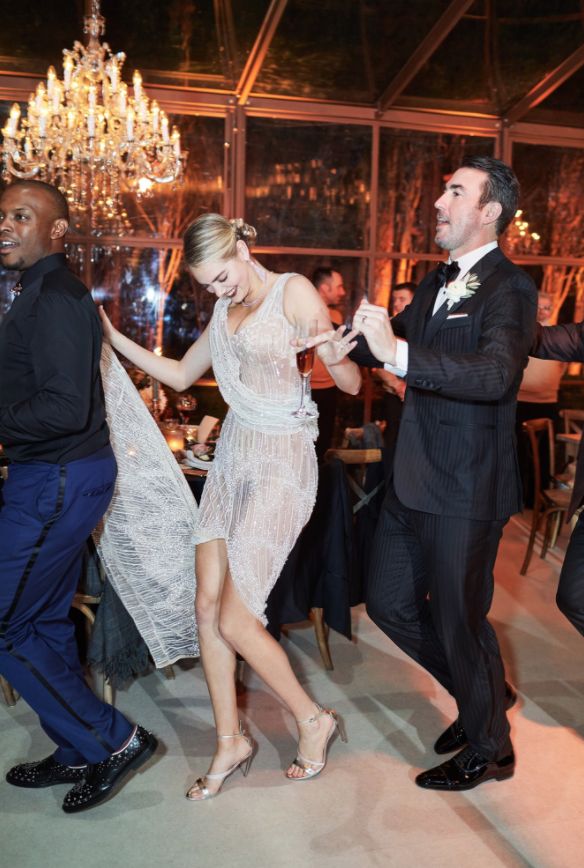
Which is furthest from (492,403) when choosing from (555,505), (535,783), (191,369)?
(555,505)

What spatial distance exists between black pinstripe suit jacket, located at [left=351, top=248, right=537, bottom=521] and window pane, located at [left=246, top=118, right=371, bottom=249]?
218 inches

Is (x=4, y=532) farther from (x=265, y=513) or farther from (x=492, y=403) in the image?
(x=492, y=403)

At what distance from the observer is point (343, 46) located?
6.87m

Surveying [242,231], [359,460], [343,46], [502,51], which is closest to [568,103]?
[502,51]

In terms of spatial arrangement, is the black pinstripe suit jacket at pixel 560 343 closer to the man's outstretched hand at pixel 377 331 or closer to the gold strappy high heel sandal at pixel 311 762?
the man's outstretched hand at pixel 377 331

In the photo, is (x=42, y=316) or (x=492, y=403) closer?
(x=42, y=316)

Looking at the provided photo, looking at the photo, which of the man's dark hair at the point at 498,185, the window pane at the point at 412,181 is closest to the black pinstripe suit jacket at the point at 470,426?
the man's dark hair at the point at 498,185

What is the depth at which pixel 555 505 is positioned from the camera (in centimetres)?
544

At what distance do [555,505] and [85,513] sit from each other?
367cm

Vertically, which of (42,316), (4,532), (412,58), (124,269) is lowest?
(4,532)

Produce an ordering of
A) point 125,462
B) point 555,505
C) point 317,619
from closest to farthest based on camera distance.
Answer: point 125,462 → point 317,619 → point 555,505

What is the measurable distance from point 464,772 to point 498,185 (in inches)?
73.5

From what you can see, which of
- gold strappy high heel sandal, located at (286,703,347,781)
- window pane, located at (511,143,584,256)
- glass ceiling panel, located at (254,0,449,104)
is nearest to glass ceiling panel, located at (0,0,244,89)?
glass ceiling panel, located at (254,0,449,104)
